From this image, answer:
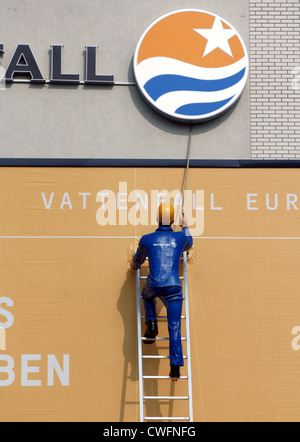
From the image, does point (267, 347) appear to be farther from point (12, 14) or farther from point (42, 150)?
point (12, 14)

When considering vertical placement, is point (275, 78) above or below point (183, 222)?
above

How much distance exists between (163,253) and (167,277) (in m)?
0.29

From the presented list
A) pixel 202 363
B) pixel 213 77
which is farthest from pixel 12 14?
pixel 202 363

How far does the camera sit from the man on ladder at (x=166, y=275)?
768cm

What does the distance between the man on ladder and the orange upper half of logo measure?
209 cm

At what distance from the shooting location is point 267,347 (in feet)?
27.1

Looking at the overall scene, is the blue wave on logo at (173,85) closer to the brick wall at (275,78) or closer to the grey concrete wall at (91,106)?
the grey concrete wall at (91,106)

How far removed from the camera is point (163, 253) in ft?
25.5

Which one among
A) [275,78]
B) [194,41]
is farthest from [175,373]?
[194,41]

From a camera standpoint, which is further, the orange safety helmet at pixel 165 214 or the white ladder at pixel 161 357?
the orange safety helmet at pixel 165 214

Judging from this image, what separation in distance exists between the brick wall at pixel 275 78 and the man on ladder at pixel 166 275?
64.8 inches

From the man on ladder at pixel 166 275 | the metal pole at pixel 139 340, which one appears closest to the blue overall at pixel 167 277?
the man on ladder at pixel 166 275

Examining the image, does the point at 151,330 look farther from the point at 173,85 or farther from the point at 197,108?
the point at 173,85

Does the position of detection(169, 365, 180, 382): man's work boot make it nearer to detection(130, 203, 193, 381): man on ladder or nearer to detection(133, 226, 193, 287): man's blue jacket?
detection(130, 203, 193, 381): man on ladder
